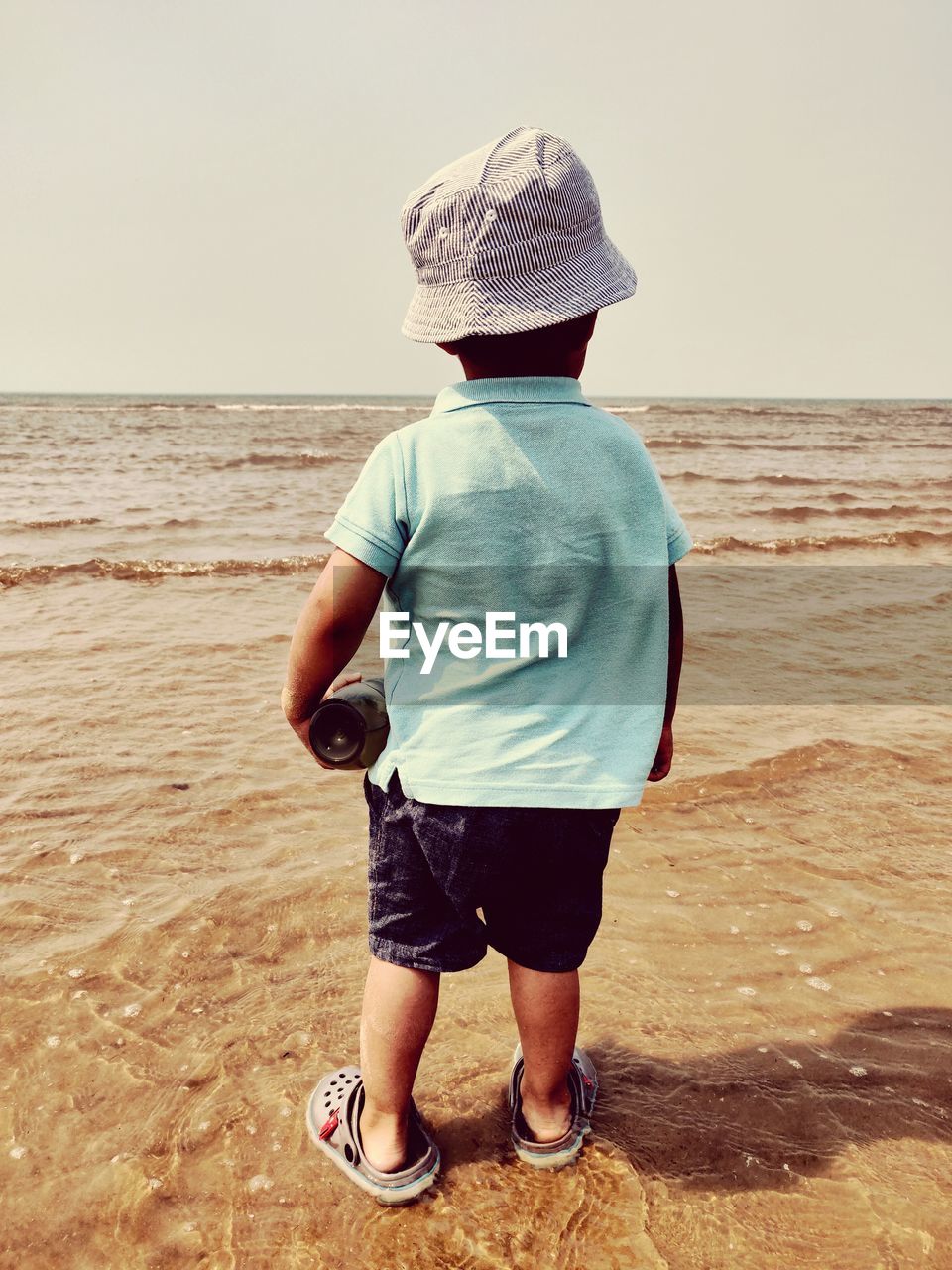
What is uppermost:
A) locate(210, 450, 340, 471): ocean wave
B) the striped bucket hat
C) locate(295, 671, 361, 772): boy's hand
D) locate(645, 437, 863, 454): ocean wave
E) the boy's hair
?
the striped bucket hat

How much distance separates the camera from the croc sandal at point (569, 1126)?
Answer: 1721 millimetres

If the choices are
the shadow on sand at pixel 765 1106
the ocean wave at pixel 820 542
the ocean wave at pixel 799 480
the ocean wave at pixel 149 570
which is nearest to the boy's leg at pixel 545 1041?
the shadow on sand at pixel 765 1106

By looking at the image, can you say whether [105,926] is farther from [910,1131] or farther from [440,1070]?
[910,1131]

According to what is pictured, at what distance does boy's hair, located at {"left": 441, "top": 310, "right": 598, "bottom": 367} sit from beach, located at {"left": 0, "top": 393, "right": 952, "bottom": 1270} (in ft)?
4.98

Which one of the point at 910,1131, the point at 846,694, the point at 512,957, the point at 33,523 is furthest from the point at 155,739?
the point at 33,523

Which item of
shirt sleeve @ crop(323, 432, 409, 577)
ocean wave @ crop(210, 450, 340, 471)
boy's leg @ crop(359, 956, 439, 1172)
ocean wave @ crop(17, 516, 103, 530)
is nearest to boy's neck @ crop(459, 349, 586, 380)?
shirt sleeve @ crop(323, 432, 409, 577)

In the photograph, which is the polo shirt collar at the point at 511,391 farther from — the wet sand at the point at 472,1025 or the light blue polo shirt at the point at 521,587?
the wet sand at the point at 472,1025

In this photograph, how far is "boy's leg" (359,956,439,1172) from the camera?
1573 millimetres

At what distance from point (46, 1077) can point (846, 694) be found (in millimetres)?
3756

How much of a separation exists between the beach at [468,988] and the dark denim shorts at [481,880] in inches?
19.8

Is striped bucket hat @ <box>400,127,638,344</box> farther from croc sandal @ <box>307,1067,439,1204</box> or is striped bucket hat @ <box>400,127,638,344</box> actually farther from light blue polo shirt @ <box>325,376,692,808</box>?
croc sandal @ <box>307,1067,439,1204</box>

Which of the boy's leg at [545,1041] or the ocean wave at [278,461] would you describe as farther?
the ocean wave at [278,461]

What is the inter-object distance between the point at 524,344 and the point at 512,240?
0.50 ft

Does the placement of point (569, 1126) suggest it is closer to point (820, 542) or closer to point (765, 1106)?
point (765, 1106)
